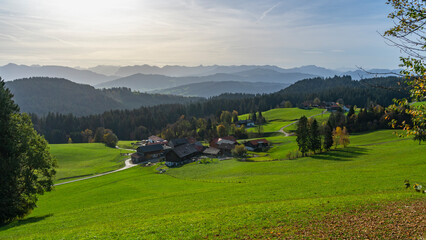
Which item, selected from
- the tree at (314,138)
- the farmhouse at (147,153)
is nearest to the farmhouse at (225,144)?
the farmhouse at (147,153)

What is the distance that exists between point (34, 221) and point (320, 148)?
62161 millimetres

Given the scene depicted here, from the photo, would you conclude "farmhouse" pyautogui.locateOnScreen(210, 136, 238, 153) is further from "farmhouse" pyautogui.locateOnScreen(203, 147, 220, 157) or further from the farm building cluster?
"farmhouse" pyautogui.locateOnScreen(203, 147, 220, 157)

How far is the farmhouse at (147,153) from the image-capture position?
95894 mm

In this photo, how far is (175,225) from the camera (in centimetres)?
1812

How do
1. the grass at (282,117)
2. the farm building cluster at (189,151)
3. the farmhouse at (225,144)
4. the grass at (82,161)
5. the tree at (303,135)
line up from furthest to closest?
the grass at (282,117), the farmhouse at (225,144), the farm building cluster at (189,151), the grass at (82,161), the tree at (303,135)

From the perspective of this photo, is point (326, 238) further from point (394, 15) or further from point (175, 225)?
point (394, 15)

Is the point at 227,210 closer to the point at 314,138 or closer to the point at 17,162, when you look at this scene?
the point at 17,162

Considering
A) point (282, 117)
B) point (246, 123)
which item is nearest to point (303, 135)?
point (246, 123)

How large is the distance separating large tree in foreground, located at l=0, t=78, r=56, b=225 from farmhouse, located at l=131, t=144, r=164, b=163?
65.2 metres

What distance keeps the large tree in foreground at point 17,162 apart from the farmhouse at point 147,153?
65.2 metres

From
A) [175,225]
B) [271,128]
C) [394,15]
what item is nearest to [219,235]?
[175,225]

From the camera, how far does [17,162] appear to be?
2755cm

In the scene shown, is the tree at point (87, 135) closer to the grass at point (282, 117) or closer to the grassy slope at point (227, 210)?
the grass at point (282, 117)

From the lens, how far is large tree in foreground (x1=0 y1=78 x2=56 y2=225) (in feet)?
86.6
